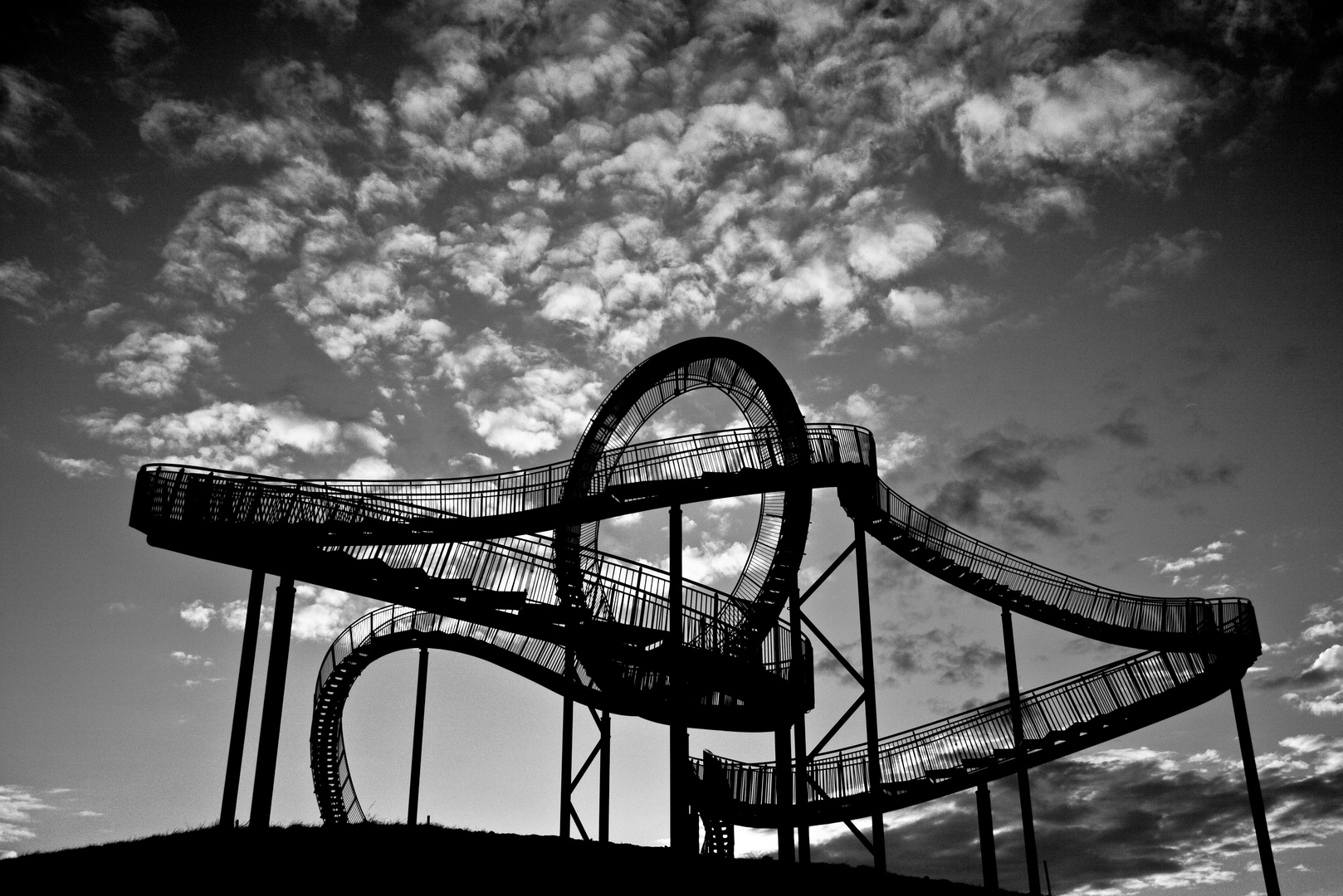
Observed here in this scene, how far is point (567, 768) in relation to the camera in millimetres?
25438

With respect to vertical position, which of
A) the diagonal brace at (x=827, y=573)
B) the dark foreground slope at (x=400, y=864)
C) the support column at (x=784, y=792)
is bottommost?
the dark foreground slope at (x=400, y=864)

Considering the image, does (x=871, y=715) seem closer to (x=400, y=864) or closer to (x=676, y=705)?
(x=676, y=705)

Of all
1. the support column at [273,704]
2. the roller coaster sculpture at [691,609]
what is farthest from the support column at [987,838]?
the support column at [273,704]

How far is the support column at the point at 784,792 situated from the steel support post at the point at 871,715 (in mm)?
1690

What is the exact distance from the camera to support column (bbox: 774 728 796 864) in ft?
64.1

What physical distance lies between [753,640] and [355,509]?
350 inches

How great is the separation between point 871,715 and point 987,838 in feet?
14.0

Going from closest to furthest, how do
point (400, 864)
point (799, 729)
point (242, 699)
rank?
point (400, 864) < point (242, 699) < point (799, 729)

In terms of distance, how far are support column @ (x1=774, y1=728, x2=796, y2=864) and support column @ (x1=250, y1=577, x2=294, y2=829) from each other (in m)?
9.04

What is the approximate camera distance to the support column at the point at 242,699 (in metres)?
17.9

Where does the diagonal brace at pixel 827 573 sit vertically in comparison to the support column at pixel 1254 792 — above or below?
above

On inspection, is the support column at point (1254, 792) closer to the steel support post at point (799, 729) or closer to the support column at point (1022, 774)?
the support column at point (1022, 774)

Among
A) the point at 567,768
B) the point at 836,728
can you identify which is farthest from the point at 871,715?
the point at 567,768

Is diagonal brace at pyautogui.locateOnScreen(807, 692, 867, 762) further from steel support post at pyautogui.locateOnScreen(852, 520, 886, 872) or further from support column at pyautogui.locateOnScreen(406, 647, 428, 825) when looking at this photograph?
support column at pyautogui.locateOnScreen(406, 647, 428, 825)
